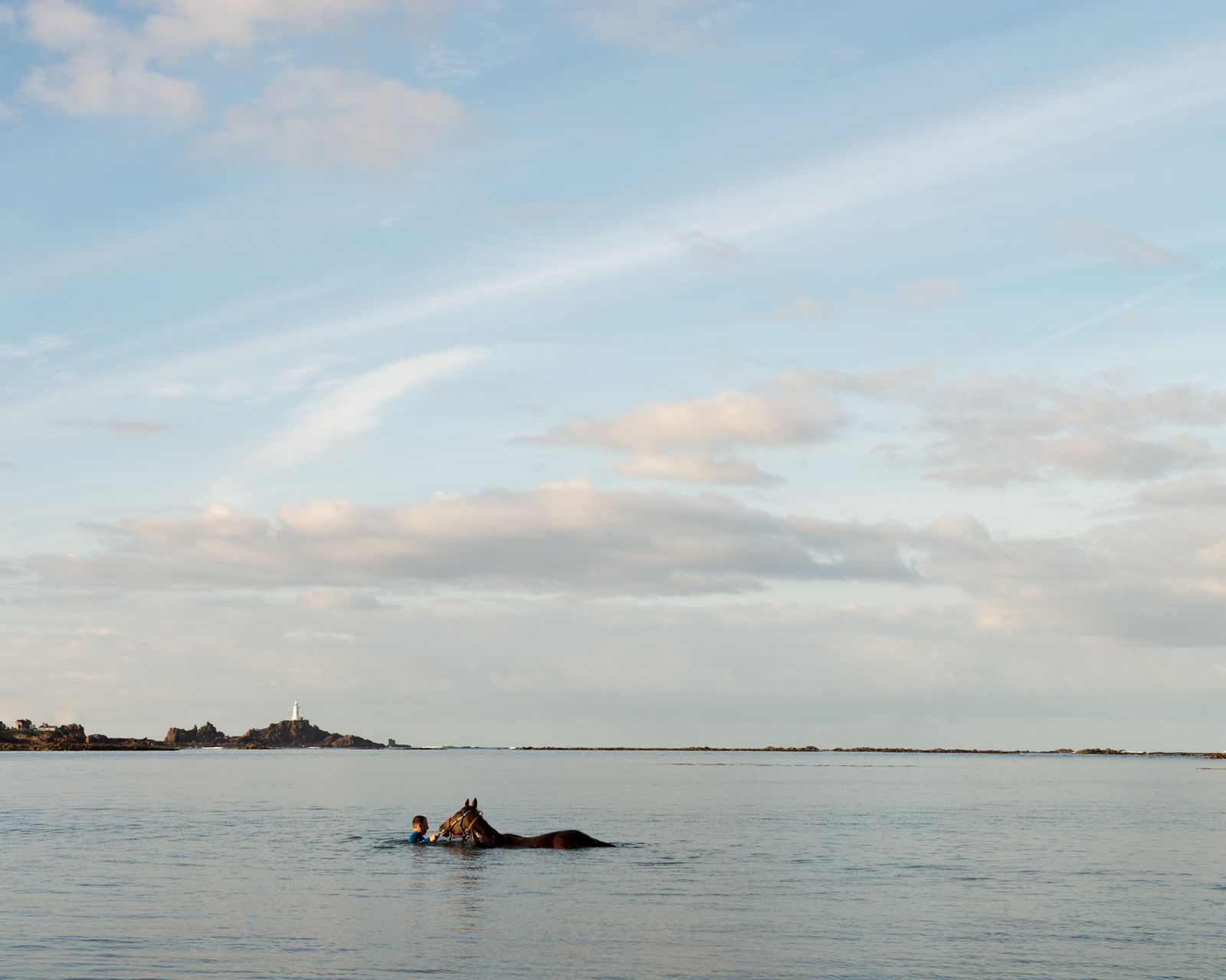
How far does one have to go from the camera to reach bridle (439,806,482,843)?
61.2 m

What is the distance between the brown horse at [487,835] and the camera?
60094mm

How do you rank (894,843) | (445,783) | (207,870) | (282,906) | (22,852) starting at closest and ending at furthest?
(282,906)
(207,870)
(22,852)
(894,843)
(445,783)

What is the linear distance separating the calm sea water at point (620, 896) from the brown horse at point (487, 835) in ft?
4.84

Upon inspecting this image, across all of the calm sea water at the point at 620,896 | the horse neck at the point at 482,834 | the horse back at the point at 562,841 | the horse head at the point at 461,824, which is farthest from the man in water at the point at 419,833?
the horse back at the point at 562,841

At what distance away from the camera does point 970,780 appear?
604 feet

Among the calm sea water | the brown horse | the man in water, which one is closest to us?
the calm sea water

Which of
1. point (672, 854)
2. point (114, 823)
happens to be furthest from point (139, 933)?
point (114, 823)

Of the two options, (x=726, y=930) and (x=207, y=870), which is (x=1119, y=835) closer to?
(x=726, y=930)

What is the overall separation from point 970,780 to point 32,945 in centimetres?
17125

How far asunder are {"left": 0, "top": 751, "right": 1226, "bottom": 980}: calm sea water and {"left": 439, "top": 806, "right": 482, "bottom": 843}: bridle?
5.27 feet

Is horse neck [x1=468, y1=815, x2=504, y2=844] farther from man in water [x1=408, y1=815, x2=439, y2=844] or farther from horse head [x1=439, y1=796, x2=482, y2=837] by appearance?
man in water [x1=408, y1=815, x2=439, y2=844]

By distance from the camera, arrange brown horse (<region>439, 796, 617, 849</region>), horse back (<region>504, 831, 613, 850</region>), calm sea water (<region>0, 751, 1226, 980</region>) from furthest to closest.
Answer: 1. brown horse (<region>439, 796, 617, 849</region>)
2. horse back (<region>504, 831, 613, 850</region>)
3. calm sea water (<region>0, 751, 1226, 980</region>)

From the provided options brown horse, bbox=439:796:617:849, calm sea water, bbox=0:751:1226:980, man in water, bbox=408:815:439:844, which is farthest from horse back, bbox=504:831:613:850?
man in water, bbox=408:815:439:844

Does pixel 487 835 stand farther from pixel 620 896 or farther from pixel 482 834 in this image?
pixel 620 896
